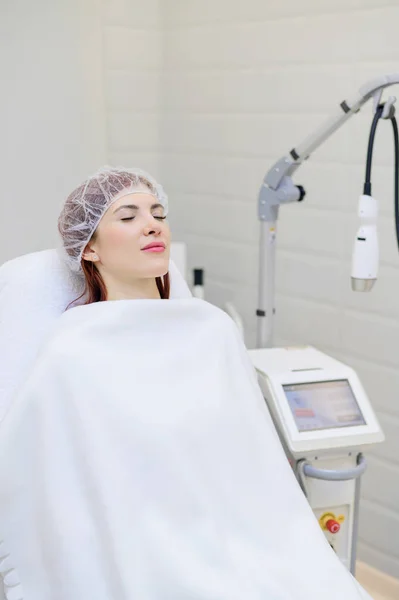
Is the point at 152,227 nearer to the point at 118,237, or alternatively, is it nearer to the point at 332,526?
the point at 118,237

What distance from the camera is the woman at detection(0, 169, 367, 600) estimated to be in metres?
1.63

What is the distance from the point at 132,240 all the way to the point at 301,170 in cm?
105

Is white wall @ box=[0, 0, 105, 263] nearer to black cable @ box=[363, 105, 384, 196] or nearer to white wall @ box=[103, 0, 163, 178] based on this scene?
white wall @ box=[103, 0, 163, 178]

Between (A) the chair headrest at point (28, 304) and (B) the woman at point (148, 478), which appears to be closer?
(B) the woman at point (148, 478)

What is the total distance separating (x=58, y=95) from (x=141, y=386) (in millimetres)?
1642

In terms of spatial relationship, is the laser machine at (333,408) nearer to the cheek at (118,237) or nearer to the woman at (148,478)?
the woman at (148,478)

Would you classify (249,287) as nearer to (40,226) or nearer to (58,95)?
(40,226)

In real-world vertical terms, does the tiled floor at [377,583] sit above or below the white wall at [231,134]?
below

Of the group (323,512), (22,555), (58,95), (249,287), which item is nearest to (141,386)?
(22,555)

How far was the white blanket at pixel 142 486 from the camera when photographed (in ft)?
5.32

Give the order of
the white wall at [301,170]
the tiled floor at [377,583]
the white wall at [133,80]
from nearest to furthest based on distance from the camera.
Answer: the white wall at [301,170], the tiled floor at [377,583], the white wall at [133,80]

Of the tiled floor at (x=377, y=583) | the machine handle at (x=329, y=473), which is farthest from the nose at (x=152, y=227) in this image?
the tiled floor at (x=377, y=583)

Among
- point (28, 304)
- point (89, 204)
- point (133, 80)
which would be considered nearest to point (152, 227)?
point (89, 204)

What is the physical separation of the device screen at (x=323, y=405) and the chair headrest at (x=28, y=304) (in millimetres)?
411
